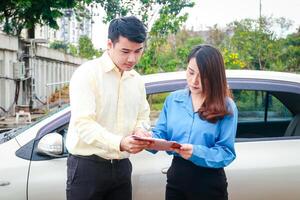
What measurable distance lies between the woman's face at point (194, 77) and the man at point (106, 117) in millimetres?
269

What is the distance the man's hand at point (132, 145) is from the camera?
213cm

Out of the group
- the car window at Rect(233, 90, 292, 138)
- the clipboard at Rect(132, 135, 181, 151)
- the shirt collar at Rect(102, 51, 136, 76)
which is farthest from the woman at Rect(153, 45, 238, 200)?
the car window at Rect(233, 90, 292, 138)

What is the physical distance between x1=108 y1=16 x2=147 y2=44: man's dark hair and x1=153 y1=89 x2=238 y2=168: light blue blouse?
0.42 m

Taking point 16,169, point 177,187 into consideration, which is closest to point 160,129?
point 177,187

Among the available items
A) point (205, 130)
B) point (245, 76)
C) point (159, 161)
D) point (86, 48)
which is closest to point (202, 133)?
point (205, 130)

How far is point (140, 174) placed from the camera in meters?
3.11

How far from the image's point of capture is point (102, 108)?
2.35 meters

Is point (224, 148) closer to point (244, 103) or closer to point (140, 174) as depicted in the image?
point (140, 174)

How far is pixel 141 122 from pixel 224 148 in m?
0.47

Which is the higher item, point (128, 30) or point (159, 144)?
point (128, 30)

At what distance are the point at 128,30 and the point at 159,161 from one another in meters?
1.16

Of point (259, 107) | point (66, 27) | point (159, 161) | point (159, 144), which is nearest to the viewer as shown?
point (159, 144)

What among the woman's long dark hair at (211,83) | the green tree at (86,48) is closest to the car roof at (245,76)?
the woman's long dark hair at (211,83)

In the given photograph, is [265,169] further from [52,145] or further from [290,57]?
[290,57]
